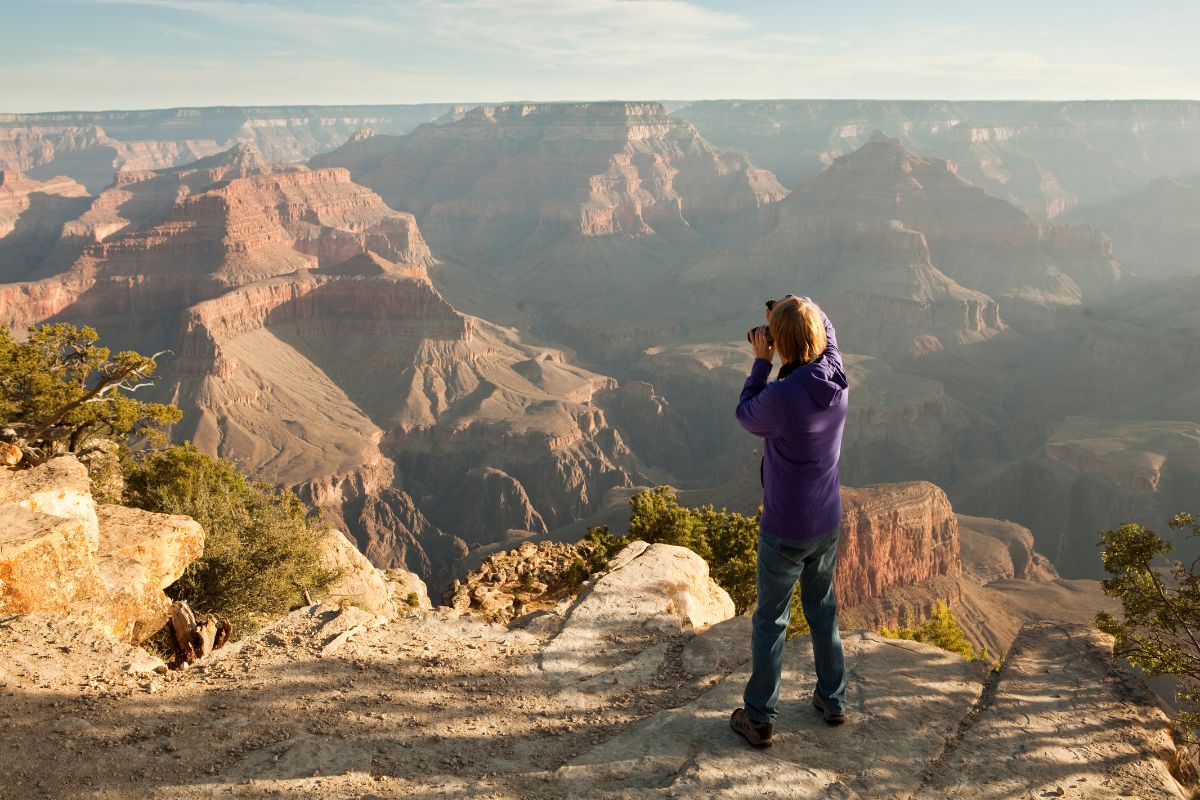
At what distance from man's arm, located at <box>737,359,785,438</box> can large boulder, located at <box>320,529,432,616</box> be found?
40.2 feet

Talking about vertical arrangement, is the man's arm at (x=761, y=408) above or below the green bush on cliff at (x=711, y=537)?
above

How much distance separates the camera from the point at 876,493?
5469cm

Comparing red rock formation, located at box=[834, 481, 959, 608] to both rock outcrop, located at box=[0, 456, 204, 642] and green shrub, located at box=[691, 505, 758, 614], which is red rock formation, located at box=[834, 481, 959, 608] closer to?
green shrub, located at box=[691, 505, 758, 614]

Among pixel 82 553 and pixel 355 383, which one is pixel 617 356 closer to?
pixel 355 383

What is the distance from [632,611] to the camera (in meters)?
11.9

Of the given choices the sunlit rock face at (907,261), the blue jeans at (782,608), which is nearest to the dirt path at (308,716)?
the blue jeans at (782,608)

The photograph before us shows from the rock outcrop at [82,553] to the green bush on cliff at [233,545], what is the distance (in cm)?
162

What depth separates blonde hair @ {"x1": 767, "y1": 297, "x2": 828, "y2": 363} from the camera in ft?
23.5

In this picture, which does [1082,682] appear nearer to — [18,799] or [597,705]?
[597,705]

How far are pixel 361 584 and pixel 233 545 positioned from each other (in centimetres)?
516

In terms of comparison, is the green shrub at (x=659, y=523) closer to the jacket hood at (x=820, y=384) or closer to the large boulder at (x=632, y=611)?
the large boulder at (x=632, y=611)

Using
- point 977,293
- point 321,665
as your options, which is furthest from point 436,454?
point 977,293

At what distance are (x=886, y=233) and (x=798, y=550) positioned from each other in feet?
544

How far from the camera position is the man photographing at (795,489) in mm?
7086
